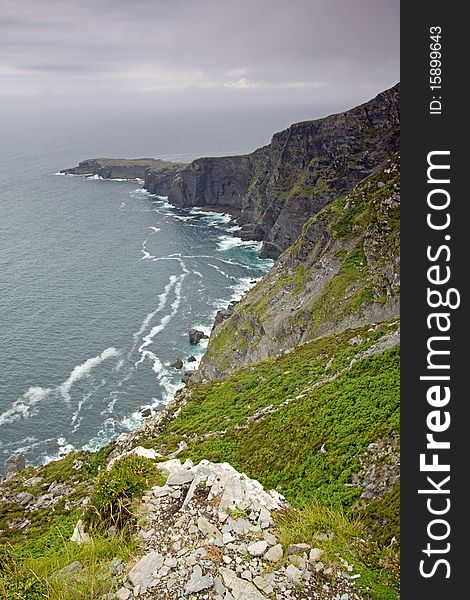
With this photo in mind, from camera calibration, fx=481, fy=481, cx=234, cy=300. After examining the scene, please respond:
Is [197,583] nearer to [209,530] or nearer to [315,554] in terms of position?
[209,530]

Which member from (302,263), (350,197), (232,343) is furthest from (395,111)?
(232,343)

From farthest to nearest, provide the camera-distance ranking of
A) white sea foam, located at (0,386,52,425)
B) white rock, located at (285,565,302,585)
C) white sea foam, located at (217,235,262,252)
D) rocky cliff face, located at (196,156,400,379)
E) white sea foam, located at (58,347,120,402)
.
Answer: white sea foam, located at (217,235,262,252) < white sea foam, located at (58,347,120,402) < white sea foam, located at (0,386,52,425) < rocky cliff face, located at (196,156,400,379) < white rock, located at (285,565,302,585)

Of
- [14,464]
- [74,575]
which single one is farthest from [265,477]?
[14,464]

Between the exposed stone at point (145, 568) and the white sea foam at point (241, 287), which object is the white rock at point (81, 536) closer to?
the exposed stone at point (145, 568)

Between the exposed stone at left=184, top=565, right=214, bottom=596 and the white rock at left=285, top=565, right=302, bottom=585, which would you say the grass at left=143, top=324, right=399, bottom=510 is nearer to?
the white rock at left=285, top=565, right=302, bottom=585

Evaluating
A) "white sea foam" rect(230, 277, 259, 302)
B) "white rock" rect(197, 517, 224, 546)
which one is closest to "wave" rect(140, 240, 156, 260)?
"white sea foam" rect(230, 277, 259, 302)

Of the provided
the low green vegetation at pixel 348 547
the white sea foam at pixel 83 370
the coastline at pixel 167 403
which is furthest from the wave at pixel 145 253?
the low green vegetation at pixel 348 547
